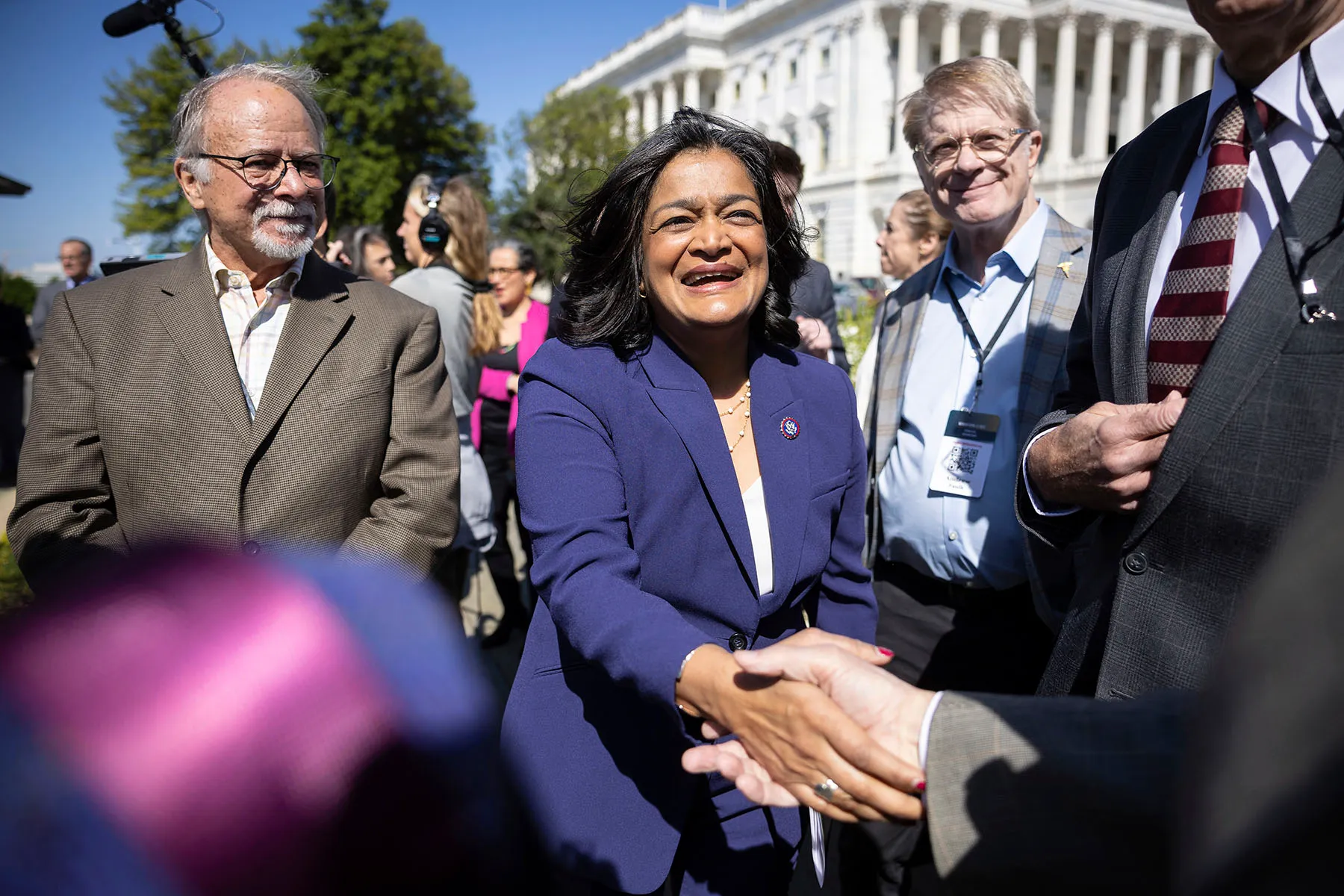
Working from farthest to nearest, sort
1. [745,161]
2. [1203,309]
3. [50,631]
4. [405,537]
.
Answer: [405,537] < [745,161] < [1203,309] < [50,631]

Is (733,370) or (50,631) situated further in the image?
(733,370)

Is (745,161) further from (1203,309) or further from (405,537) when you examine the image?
(405,537)

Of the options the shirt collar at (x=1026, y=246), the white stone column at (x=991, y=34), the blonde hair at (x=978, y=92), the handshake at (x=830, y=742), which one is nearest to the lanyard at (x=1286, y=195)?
the handshake at (x=830, y=742)

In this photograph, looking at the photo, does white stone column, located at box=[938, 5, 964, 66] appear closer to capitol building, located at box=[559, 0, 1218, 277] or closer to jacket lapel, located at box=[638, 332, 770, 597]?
capitol building, located at box=[559, 0, 1218, 277]

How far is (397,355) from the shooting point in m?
3.01

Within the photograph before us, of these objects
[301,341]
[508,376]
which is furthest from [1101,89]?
[301,341]

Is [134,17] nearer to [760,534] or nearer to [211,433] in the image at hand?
[211,433]

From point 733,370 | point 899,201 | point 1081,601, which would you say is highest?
point 899,201

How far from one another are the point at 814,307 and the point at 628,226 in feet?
10.5

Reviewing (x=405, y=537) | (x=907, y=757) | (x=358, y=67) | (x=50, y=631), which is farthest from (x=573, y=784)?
(x=358, y=67)

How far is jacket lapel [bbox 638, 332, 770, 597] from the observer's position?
2152 mm

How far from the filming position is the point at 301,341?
282cm

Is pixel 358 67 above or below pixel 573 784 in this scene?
above

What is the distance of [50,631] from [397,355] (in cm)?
217
